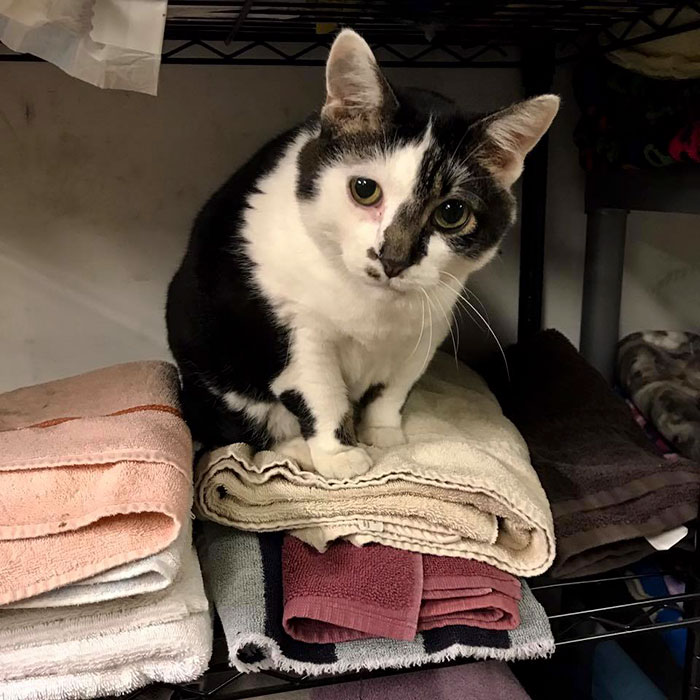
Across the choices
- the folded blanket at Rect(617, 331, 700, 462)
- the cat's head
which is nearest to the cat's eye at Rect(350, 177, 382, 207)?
the cat's head

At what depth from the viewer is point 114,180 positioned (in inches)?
44.1

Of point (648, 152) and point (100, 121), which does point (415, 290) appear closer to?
point (648, 152)

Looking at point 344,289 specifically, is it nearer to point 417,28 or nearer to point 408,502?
point 408,502

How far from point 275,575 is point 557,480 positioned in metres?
0.36

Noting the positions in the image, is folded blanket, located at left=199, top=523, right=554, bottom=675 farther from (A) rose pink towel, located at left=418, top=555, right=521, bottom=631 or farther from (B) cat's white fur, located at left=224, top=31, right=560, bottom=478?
(B) cat's white fur, located at left=224, top=31, right=560, bottom=478

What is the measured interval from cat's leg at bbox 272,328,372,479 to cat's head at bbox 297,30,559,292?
4.6 inches

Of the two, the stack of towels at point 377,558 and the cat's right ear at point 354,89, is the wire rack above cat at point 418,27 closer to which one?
the cat's right ear at point 354,89

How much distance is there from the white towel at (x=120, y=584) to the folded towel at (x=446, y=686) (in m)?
0.31

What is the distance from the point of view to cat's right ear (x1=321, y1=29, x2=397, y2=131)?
684 millimetres

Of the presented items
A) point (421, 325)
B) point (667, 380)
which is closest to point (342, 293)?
point (421, 325)

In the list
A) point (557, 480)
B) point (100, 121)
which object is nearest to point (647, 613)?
point (557, 480)

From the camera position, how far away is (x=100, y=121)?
109 centimetres

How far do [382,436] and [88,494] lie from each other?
0.37 m

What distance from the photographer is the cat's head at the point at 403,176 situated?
0.71 meters
